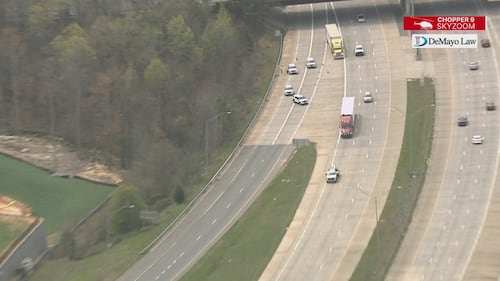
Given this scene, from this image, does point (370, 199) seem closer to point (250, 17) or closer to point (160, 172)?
point (160, 172)

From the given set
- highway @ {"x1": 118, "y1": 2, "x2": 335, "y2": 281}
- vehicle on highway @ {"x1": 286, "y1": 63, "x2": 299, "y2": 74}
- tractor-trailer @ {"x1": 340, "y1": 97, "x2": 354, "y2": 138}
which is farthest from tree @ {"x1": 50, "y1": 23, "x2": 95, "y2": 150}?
tractor-trailer @ {"x1": 340, "y1": 97, "x2": 354, "y2": 138}

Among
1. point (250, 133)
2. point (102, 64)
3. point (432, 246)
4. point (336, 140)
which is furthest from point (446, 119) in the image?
point (102, 64)

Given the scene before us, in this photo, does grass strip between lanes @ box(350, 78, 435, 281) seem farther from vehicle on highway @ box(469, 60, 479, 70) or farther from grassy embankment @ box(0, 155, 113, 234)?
grassy embankment @ box(0, 155, 113, 234)

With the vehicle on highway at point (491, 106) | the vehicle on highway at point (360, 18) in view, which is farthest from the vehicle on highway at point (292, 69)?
the vehicle on highway at point (491, 106)

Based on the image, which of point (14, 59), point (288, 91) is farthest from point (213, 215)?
point (14, 59)

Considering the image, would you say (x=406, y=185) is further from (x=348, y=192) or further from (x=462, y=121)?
(x=462, y=121)

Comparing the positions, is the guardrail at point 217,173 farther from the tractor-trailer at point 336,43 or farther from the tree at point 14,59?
the tree at point 14,59
